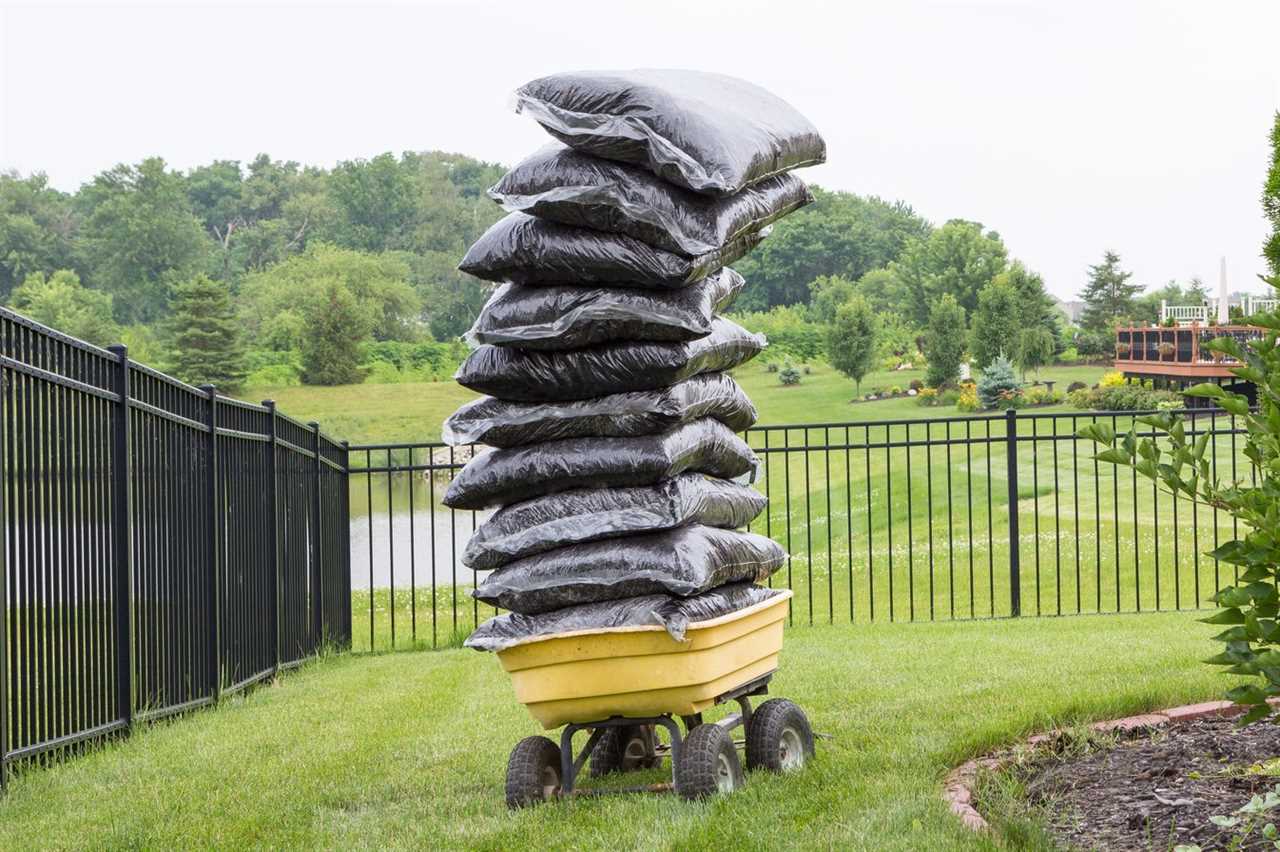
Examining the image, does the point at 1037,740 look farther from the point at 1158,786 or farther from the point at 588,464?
the point at 588,464

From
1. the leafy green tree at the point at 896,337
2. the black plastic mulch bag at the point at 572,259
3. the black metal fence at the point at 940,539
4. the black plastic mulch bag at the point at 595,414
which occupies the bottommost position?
the black metal fence at the point at 940,539

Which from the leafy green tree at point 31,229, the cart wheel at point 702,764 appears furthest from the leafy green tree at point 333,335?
the cart wheel at point 702,764

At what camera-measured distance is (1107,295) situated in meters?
61.3

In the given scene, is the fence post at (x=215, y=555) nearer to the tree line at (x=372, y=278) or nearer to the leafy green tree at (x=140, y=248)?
the tree line at (x=372, y=278)

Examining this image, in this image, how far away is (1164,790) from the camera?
3818 millimetres

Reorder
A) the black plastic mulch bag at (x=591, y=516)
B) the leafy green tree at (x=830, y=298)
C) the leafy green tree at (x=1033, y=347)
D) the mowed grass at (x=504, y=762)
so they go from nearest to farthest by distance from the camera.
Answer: the mowed grass at (x=504, y=762) → the black plastic mulch bag at (x=591, y=516) → the leafy green tree at (x=1033, y=347) → the leafy green tree at (x=830, y=298)

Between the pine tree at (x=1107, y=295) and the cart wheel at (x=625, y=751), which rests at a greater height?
the pine tree at (x=1107, y=295)

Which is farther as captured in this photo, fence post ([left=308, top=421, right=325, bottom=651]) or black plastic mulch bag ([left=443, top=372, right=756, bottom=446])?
fence post ([left=308, top=421, right=325, bottom=651])

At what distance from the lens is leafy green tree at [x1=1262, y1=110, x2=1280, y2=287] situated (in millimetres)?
4996

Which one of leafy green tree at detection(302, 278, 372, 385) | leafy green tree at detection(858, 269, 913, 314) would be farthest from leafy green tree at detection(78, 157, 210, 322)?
leafy green tree at detection(858, 269, 913, 314)

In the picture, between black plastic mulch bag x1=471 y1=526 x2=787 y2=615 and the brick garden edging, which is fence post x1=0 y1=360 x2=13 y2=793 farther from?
the brick garden edging

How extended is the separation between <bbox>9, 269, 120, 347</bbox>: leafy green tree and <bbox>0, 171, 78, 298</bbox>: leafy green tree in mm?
3742

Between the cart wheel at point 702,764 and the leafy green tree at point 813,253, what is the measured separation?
6676cm

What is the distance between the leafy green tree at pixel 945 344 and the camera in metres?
45.8
